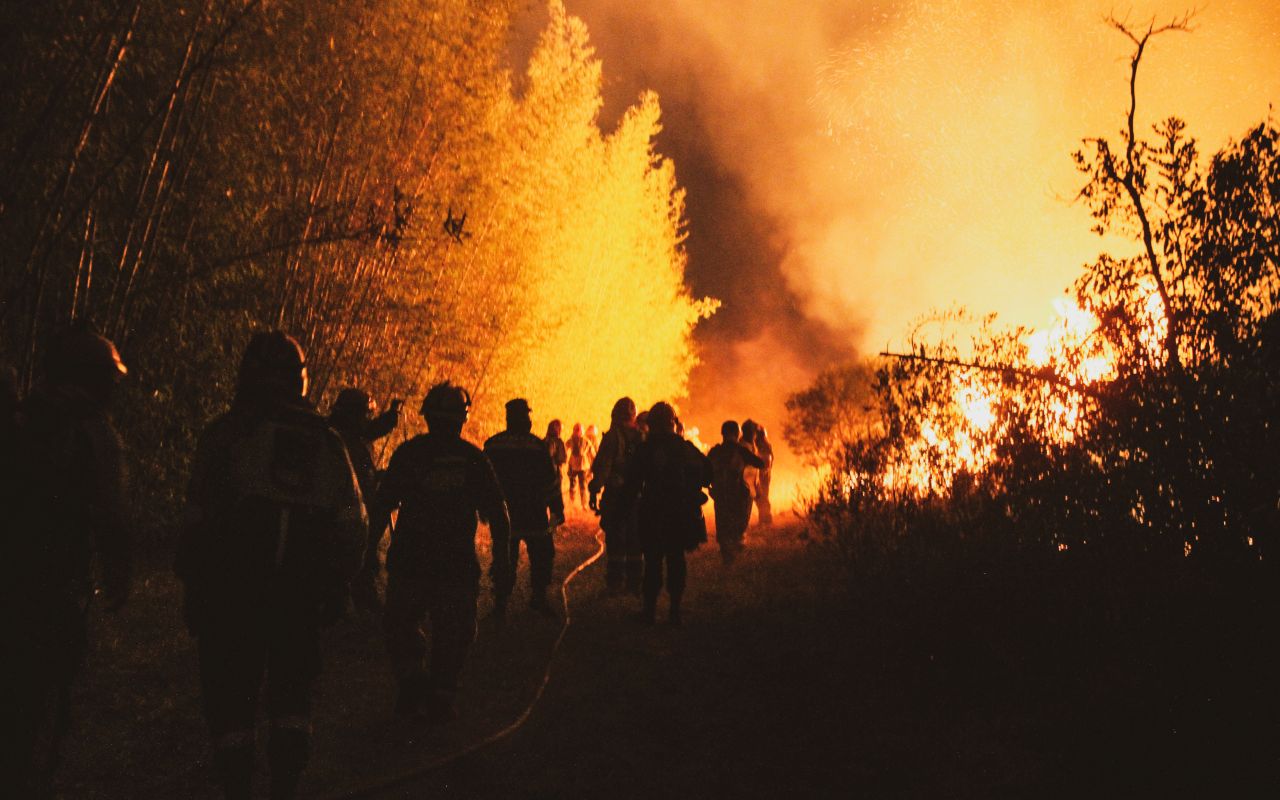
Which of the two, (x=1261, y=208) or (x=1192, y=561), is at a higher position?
(x=1261, y=208)

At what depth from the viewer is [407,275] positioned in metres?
9.35

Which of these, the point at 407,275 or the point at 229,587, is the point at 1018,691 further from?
the point at 407,275

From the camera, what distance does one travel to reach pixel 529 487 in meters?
6.65

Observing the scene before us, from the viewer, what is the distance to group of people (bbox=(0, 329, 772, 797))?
2303 millimetres

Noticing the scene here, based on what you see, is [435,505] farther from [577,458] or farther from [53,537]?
[577,458]

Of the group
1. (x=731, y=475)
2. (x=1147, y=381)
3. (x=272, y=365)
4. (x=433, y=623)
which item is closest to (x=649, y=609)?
(x=433, y=623)

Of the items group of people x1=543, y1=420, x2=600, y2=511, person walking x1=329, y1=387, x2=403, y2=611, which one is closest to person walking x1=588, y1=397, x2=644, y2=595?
person walking x1=329, y1=387, x2=403, y2=611

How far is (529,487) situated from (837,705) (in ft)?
9.63

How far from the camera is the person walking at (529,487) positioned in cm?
664

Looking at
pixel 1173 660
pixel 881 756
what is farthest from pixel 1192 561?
pixel 881 756

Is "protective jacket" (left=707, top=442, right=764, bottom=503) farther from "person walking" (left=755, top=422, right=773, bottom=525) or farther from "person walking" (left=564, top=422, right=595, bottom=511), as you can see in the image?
"person walking" (left=564, top=422, right=595, bottom=511)

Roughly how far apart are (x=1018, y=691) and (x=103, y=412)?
4224 millimetres

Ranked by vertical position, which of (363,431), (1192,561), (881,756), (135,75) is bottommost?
(881,756)

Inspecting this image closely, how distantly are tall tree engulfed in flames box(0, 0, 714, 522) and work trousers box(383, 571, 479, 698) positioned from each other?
1801 mm
